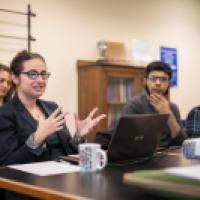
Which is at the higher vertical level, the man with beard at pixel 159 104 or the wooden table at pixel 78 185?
the man with beard at pixel 159 104

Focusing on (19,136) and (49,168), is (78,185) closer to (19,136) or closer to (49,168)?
(49,168)

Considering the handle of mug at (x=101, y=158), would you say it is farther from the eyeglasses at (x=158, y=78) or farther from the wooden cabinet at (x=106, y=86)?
the wooden cabinet at (x=106, y=86)

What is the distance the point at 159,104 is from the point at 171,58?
2421mm

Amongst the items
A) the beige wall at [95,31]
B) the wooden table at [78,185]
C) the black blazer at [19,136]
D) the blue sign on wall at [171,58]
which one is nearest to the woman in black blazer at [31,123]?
the black blazer at [19,136]

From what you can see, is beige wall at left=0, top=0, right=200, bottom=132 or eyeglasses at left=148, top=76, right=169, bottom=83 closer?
eyeglasses at left=148, top=76, right=169, bottom=83

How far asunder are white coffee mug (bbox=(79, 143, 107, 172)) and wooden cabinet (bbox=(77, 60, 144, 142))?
2441 mm

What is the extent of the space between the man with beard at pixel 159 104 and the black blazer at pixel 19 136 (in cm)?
90

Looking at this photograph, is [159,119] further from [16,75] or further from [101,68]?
[101,68]

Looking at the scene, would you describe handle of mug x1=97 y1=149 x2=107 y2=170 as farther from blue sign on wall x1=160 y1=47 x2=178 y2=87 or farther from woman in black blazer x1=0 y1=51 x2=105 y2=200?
blue sign on wall x1=160 y1=47 x2=178 y2=87

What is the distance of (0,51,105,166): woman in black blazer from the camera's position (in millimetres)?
1874

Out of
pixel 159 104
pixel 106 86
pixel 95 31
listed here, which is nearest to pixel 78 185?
pixel 159 104

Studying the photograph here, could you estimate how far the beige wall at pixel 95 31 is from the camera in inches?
160

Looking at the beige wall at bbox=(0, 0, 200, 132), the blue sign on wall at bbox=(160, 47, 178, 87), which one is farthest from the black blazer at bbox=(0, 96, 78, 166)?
the blue sign on wall at bbox=(160, 47, 178, 87)

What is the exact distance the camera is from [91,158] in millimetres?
1584
